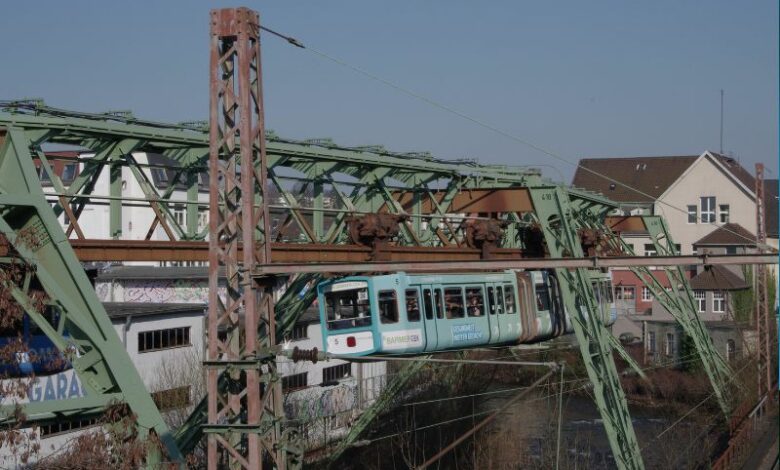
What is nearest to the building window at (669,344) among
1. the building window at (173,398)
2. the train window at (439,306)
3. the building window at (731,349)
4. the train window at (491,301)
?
the building window at (731,349)

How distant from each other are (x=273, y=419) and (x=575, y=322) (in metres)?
9.68

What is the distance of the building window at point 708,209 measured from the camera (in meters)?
71.3

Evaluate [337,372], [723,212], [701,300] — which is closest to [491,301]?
[337,372]

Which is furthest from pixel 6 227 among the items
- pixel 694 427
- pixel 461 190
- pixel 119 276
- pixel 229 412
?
pixel 119 276

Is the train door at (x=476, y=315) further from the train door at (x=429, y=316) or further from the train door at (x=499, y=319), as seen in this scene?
the train door at (x=429, y=316)

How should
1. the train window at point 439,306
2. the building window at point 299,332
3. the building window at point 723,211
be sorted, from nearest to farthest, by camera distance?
the train window at point 439,306
the building window at point 299,332
the building window at point 723,211

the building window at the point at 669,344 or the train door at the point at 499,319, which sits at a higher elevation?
the train door at the point at 499,319

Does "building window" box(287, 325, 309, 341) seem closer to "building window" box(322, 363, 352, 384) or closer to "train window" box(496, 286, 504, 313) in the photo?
"building window" box(322, 363, 352, 384)

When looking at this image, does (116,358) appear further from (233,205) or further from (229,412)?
(233,205)

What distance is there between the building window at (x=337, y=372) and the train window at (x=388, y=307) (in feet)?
63.3

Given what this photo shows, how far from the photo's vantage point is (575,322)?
2233 cm

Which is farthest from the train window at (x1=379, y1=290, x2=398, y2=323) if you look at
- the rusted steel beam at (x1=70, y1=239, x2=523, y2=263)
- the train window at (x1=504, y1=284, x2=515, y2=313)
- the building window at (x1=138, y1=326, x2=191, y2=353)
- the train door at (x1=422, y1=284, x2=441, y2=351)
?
the building window at (x1=138, y1=326, x2=191, y2=353)

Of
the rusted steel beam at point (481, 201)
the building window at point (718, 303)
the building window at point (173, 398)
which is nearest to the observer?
the rusted steel beam at point (481, 201)

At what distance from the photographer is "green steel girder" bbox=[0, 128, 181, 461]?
43.8ft
